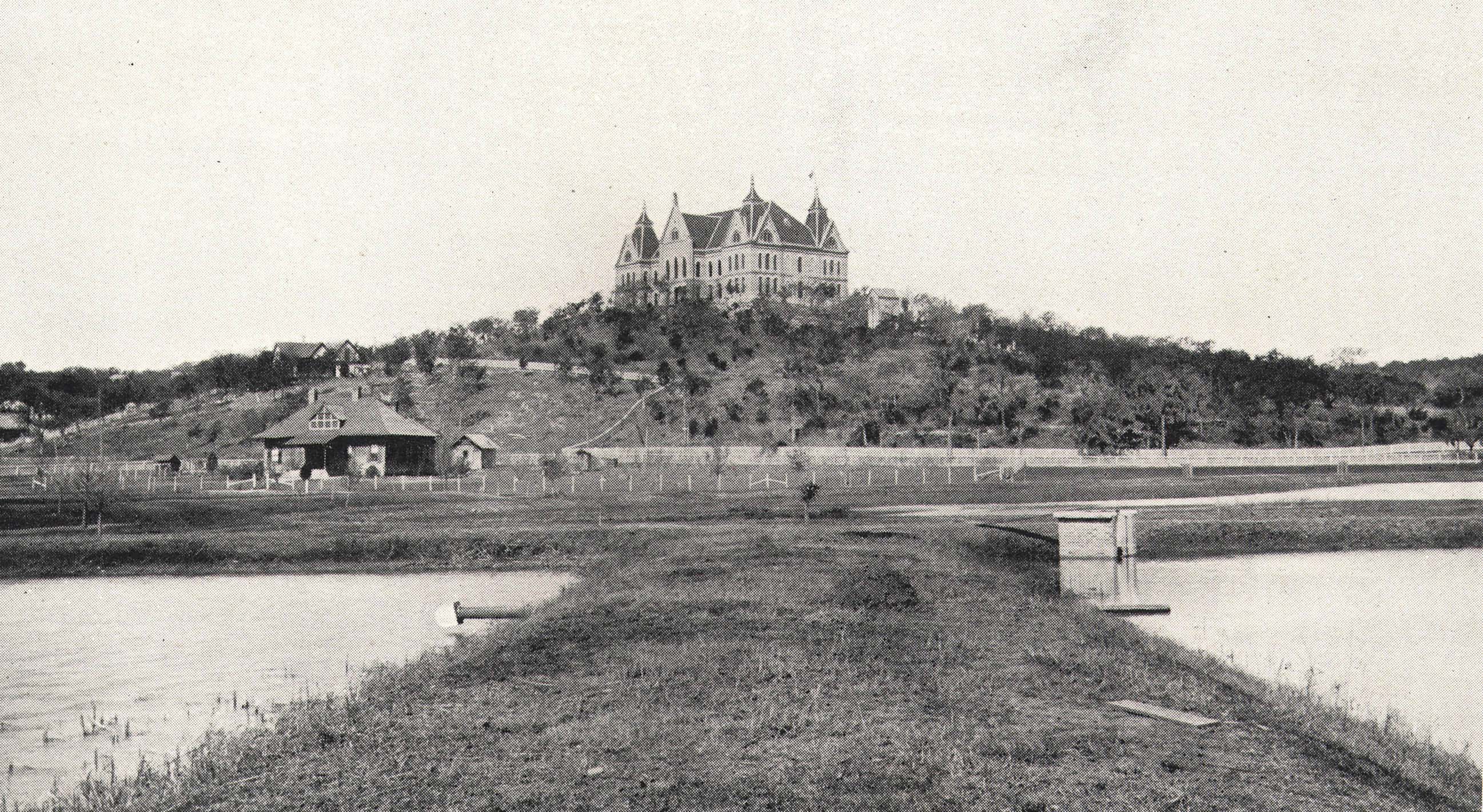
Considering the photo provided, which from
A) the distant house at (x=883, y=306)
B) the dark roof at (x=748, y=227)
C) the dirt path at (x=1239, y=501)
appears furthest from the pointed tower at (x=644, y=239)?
the dirt path at (x=1239, y=501)

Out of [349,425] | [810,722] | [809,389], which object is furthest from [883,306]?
[810,722]

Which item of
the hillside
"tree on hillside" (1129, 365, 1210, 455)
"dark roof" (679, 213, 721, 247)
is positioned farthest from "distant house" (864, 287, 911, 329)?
"tree on hillside" (1129, 365, 1210, 455)

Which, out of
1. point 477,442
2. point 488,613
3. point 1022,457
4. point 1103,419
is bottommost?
point 488,613

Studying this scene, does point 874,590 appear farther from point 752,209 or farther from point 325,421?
point 752,209

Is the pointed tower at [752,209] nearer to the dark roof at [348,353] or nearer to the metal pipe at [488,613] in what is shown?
the dark roof at [348,353]

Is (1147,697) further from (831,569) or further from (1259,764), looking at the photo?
(831,569)

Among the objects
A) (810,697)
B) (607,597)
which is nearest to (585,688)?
(810,697)

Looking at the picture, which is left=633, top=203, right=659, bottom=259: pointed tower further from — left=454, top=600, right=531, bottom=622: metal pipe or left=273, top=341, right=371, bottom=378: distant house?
left=454, top=600, right=531, bottom=622: metal pipe
